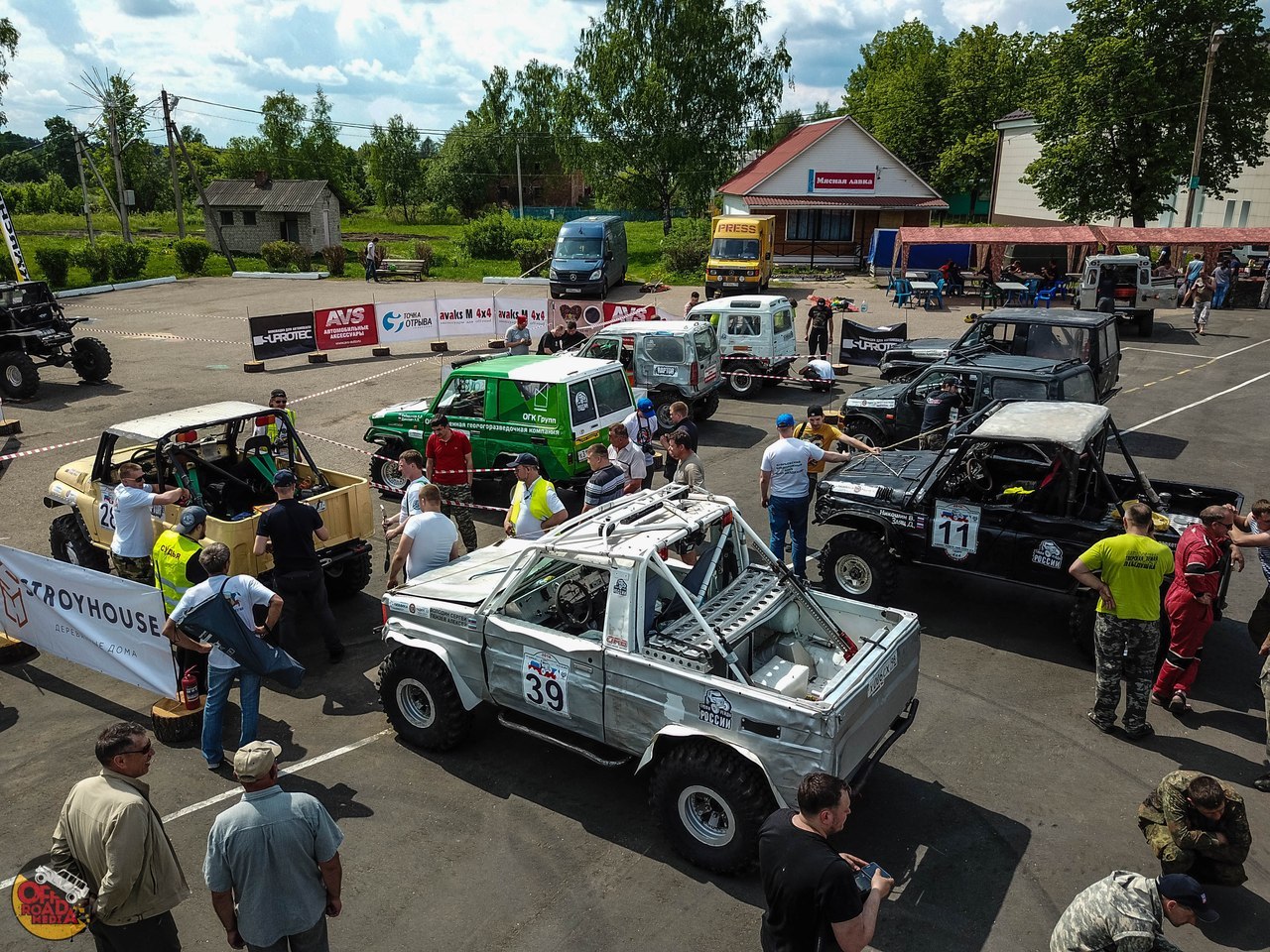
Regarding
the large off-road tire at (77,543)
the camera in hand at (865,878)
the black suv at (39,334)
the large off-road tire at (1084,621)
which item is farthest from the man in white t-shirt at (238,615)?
the black suv at (39,334)

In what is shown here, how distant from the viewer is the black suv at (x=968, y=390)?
12164 mm

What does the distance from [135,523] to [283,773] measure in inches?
121

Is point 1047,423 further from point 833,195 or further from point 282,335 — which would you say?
point 833,195

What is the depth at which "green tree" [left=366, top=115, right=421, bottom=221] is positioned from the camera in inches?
3004

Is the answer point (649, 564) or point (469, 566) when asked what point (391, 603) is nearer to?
point (469, 566)

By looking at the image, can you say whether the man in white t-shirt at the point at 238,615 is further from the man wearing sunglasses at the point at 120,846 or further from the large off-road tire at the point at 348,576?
the large off-road tire at the point at 348,576

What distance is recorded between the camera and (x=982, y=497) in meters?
9.02

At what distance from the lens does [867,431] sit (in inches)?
550

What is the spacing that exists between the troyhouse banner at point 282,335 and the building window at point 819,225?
84.8ft

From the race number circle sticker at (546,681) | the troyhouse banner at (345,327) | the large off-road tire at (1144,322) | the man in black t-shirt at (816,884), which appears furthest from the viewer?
the large off-road tire at (1144,322)

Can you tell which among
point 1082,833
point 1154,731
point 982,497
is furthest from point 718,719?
point 982,497

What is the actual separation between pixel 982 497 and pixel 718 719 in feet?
15.9

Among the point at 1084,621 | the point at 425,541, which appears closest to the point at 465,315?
the point at 425,541

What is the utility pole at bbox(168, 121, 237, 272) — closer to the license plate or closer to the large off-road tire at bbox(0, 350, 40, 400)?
the large off-road tire at bbox(0, 350, 40, 400)
